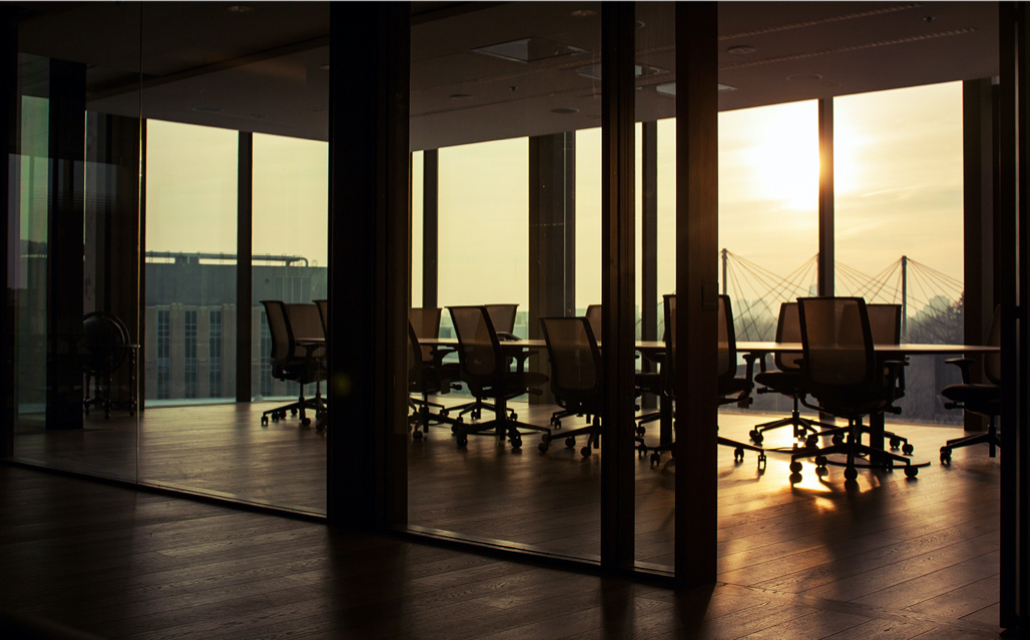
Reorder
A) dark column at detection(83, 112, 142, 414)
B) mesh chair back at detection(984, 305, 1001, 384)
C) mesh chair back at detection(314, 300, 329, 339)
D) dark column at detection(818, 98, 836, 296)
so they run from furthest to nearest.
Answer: dark column at detection(818, 98, 836, 296) < mesh chair back at detection(984, 305, 1001, 384) < dark column at detection(83, 112, 142, 414) < mesh chair back at detection(314, 300, 329, 339)

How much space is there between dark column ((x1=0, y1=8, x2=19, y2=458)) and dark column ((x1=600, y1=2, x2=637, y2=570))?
491 cm

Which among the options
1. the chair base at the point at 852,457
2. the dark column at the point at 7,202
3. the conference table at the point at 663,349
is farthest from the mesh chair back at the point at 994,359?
the dark column at the point at 7,202

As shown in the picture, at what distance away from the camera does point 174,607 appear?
10.0ft

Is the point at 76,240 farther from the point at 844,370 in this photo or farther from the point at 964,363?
the point at 964,363

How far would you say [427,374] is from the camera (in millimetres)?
4414

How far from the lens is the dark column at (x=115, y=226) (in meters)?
5.54

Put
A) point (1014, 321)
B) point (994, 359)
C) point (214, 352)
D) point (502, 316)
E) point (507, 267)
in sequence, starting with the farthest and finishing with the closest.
→ point (994, 359)
point (214, 352)
point (502, 316)
point (507, 267)
point (1014, 321)

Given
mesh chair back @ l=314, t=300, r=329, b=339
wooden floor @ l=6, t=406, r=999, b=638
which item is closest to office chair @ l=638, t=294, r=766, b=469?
wooden floor @ l=6, t=406, r=999, b=638

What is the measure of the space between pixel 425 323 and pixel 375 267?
35cm

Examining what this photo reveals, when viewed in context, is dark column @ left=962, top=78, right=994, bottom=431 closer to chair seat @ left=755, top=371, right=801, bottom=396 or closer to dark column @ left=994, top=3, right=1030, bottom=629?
chair seat @ left=755, top=371, right=801, bottom=396

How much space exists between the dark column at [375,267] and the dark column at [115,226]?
187 cm

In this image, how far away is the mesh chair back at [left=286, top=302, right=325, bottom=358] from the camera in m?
4.58

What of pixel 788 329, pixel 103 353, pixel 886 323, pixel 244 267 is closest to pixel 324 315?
pixel 244 267

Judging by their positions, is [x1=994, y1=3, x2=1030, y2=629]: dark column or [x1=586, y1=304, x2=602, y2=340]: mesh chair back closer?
[x1=994, y1=3, x2=1030, y2=629]: dark column
